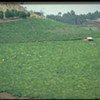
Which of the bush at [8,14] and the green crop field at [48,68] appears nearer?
the green crop field at [48,68]

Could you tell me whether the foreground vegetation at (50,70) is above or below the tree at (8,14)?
below

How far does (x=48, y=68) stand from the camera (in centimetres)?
2319

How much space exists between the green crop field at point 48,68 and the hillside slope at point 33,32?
168 millimetres

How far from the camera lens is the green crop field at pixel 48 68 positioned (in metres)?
16.8

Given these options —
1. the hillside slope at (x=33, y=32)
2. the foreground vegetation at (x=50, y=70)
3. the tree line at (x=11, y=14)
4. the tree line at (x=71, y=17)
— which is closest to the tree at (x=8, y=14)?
the tree line at (x=11, y=14)

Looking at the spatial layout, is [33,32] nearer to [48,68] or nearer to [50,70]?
[48,68]

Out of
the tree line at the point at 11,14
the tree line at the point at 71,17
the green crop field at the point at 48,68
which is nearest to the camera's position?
the green crop field at the point at 48,68

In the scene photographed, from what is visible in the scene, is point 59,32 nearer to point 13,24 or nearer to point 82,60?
point 13,24

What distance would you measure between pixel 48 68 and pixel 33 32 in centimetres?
2171

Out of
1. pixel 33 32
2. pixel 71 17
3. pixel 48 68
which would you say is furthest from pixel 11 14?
pixel 71 17

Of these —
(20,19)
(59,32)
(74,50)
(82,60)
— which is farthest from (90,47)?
(20,19)

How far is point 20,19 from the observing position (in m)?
51.3

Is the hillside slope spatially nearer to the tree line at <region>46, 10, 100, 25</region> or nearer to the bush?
the bush

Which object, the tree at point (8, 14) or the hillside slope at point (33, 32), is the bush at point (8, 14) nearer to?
the tree at point (8, 14)
